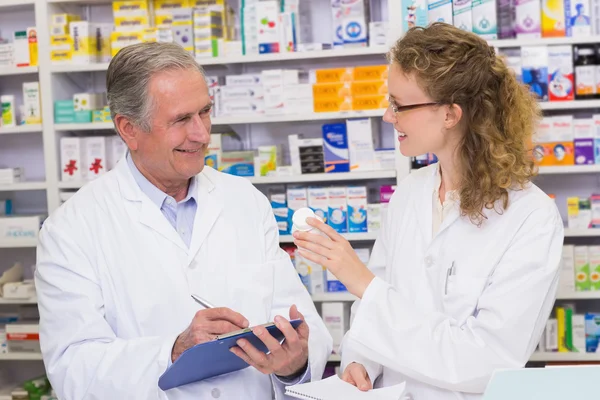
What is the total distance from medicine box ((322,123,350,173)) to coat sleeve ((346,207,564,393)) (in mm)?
1905

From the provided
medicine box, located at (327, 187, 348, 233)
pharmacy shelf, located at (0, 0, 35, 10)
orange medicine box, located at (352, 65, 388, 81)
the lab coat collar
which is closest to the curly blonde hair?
the lab coat collar

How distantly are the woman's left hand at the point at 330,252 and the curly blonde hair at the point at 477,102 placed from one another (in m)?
0.34

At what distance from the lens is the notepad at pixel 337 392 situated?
5.71 feet

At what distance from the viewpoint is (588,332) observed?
12.0 ft

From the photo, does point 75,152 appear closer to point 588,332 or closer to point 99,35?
point 99,35

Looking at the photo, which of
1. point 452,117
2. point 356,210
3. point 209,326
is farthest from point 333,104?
point 209,326

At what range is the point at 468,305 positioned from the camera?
188cm

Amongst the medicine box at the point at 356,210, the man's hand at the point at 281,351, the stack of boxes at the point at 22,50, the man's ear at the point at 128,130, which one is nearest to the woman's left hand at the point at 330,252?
the man's hand at the point at 281,351

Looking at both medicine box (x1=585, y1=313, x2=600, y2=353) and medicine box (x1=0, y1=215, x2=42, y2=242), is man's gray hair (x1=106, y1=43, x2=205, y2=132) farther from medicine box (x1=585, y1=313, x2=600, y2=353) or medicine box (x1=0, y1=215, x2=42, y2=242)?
medicine box (x1=585, y1=313, x2=600, y2=353)

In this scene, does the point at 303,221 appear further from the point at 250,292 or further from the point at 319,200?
the point at 319,200

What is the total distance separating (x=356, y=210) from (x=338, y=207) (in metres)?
0.09

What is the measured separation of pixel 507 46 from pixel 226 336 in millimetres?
2450

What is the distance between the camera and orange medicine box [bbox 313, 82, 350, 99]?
367cm

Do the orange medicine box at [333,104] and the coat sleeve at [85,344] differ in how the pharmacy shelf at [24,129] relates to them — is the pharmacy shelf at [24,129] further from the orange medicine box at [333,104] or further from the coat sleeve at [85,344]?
the coat sleeve at [85,344]
